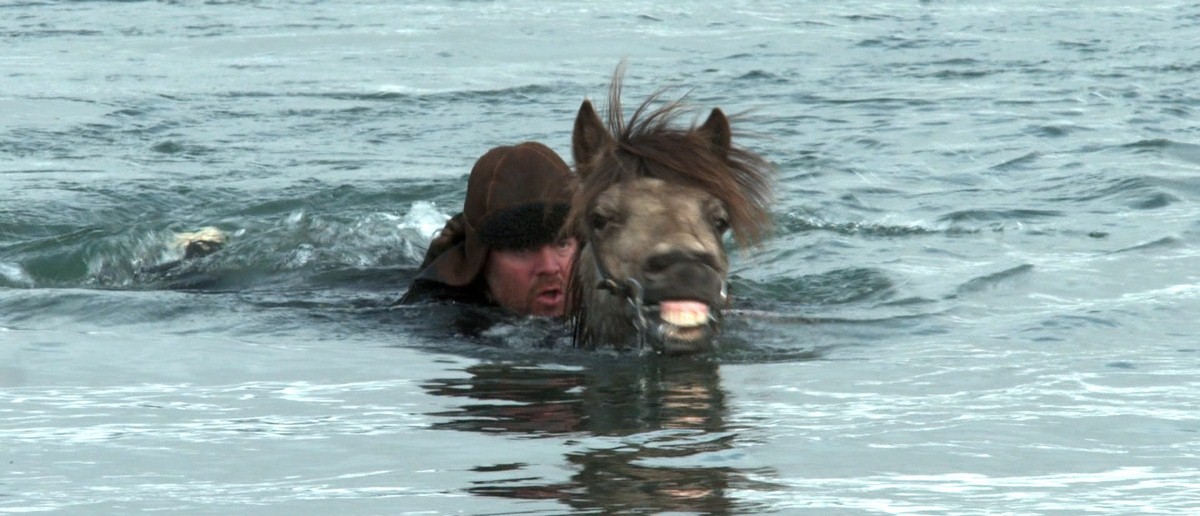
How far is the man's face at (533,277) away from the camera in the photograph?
7.30 m

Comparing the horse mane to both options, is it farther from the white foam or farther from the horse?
the white foam

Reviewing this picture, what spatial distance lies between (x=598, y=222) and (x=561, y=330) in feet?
3.04

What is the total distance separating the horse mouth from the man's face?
1.26m

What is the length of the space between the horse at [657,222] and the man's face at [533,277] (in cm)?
42

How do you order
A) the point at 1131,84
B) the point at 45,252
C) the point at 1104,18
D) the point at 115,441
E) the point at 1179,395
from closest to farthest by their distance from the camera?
the point at 115,441
the point at 1179,395
the point at 45,252
the point at 1131,84
the point at 1104,18

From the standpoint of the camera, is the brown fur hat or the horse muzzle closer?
the horse muzzle

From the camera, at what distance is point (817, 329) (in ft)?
25.1

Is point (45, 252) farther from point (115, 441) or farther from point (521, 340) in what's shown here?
point (115, 441)

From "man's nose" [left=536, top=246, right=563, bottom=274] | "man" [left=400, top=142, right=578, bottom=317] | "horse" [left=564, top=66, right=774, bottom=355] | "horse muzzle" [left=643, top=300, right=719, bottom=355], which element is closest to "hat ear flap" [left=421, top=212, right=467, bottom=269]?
"man" [left=400, top=142, right=578, bottom=317]

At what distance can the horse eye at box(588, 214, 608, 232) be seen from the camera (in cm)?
631

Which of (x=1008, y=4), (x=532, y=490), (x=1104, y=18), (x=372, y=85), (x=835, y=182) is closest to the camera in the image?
(x=532, y=490)

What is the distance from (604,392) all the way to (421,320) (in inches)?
63.9

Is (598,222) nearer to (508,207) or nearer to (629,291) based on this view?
(629,291)

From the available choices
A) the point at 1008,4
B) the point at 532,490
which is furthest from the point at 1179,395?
the point at 1008,4
